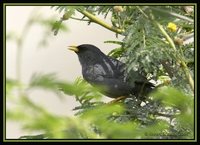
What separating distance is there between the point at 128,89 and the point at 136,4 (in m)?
1.77

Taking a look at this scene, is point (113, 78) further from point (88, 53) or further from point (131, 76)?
point (88, 53)

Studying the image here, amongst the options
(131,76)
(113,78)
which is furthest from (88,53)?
(131,76)

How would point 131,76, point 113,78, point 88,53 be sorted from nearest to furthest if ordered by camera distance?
point 131,76 < point 113,78 < point 88,53

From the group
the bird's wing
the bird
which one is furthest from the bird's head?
the bird's wing

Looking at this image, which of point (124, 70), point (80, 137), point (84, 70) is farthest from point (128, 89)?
point (80, 137)

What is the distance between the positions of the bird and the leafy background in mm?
92

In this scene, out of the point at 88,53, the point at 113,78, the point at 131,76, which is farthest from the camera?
the point at 88,53

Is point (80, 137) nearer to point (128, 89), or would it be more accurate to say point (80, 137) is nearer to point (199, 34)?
point (199, 34)

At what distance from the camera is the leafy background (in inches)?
82.1

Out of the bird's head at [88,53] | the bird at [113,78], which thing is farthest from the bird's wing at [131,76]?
the bird's head at [88,53]

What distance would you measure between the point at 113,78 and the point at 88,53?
2.55ft

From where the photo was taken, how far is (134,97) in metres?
5.05

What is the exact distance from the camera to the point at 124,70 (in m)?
4.87

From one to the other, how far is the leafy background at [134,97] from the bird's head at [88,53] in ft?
0.67
